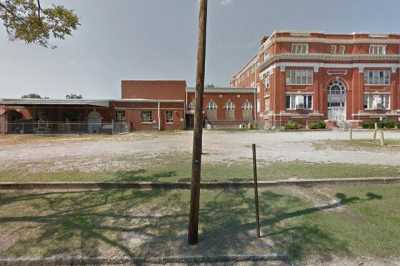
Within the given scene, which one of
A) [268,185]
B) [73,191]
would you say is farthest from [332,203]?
[73,191]

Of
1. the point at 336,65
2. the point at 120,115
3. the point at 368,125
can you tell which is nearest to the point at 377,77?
the point at 336,65

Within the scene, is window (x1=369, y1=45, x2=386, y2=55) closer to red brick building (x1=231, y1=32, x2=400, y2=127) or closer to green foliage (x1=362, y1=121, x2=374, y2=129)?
red brick building (x1=231, y1=32, x2=400, y2=127)

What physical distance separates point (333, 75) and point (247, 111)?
14048 millimetres

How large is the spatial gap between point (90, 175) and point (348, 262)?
612 centimetres

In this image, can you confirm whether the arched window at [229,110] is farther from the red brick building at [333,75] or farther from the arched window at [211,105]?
the red brick building at [333,75]

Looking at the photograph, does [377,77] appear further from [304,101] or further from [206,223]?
[206,223]

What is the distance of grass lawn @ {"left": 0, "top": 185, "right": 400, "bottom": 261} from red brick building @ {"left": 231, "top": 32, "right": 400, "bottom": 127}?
32252mm

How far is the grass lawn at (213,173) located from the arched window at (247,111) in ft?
110

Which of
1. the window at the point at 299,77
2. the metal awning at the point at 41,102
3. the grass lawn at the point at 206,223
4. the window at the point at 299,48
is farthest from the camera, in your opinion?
the window at the point at 299,77

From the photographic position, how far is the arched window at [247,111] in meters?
41.4

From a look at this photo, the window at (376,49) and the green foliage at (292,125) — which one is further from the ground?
the window at (376,49)

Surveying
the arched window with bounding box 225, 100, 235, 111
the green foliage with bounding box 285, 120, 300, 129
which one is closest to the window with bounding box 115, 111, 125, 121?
the arched window with bounding box 225, 100, 235, 111

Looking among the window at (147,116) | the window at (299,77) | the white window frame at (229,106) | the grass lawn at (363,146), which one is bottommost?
the grass lawn at (363,146)

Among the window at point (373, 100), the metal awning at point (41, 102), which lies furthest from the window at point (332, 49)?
the metal awning at point (41, 102)
